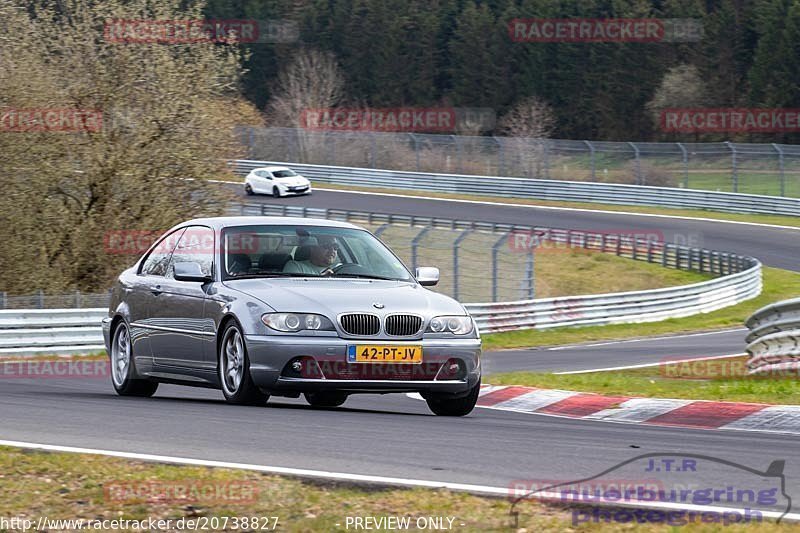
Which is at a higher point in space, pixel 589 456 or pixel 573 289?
pixel 589 456

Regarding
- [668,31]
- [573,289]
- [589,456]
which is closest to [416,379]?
[589,456]

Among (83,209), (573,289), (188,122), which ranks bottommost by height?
(573,289)

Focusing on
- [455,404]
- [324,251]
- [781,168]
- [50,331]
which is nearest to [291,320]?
[324,251]

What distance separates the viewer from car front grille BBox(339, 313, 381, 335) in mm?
9438

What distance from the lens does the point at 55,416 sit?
914 cm

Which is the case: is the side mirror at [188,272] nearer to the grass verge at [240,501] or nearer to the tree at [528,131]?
the grass verge at [240,501]

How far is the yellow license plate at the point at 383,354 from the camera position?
9.40 meters

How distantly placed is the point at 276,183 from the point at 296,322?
154 ft

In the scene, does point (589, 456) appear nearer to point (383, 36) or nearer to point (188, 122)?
point (188, 122)

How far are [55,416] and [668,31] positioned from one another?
8614cm

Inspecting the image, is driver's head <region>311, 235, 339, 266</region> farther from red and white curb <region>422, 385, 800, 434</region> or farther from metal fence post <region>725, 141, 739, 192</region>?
metal fence post <region>725, 141, 739, 192</region>

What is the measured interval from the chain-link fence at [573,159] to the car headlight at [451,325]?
132ft

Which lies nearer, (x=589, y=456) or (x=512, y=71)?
(x=589, y=456)

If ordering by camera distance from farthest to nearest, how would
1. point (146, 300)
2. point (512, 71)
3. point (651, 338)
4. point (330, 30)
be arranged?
Result: point (330, 30) → point (512, 71) → point (651, 338) → point (146, 300)
